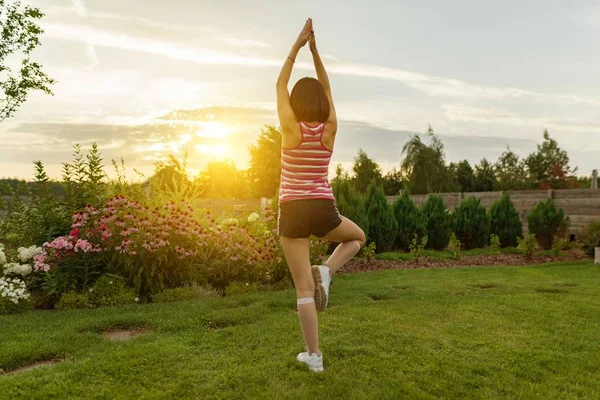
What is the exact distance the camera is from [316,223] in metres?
3.25

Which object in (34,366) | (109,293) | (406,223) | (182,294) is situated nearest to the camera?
(34,366)

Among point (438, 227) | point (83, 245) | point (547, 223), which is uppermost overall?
point (83, 245)

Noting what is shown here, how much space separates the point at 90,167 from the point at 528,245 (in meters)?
9.33

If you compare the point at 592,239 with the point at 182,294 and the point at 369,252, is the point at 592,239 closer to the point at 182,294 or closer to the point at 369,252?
the point at 369,252

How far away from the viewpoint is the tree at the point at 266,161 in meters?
40.4

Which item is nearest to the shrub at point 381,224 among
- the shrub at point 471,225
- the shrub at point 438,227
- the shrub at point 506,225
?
the shrub at point 438,227

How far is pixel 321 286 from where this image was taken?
3387 mm

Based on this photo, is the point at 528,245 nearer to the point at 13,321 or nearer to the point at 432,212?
the point at 432,212

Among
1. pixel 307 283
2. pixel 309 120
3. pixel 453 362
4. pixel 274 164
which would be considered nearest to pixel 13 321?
pixel 307 283

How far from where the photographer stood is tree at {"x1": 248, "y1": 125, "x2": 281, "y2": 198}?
4038 centimetres

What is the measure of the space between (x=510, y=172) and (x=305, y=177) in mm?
31295

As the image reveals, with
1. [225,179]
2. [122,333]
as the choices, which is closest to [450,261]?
[122,333]

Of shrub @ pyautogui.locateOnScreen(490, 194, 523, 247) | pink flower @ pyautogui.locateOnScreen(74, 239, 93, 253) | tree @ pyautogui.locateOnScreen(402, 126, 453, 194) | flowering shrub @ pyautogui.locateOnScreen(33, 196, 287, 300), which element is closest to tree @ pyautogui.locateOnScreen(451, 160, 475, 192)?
tree @ pyautogui.locateOnScreen(402, 126, 453, 194)

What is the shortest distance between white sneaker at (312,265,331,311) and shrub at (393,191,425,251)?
9.13m
